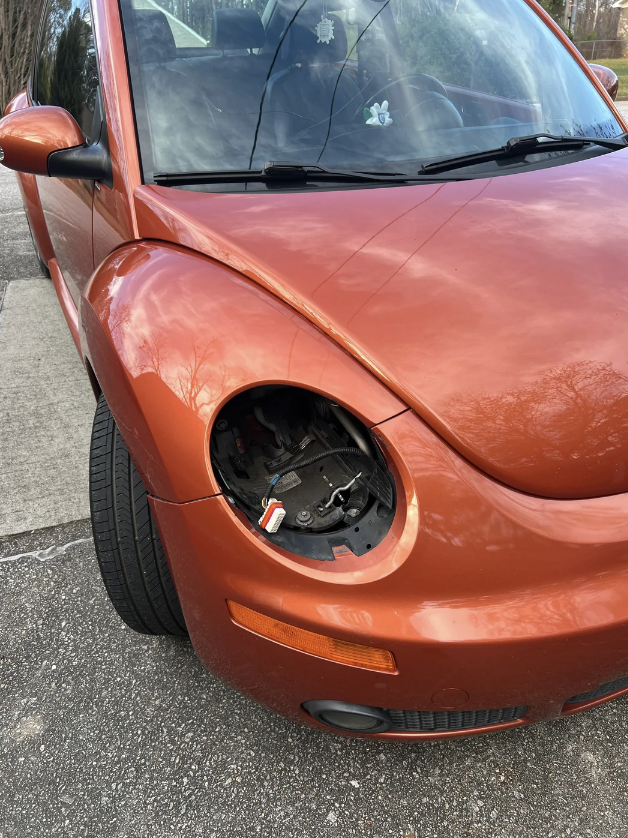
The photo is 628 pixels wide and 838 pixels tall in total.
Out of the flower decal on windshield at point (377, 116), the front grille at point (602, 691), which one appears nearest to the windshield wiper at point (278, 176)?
the flower decal on windshield at point (377, 116)

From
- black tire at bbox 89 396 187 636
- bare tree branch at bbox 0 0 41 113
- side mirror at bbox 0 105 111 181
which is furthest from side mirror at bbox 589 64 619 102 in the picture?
bare tree branch at bbox 0 0 41 113

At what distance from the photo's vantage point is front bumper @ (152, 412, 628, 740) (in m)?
1.11

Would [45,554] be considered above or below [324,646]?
below

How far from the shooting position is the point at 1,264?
5.04 m

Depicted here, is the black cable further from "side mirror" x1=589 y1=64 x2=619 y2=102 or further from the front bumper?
"side mirror" x1=589 y1=64 x2=619 y2=102

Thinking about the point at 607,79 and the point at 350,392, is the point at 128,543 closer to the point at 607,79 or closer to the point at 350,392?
the point at 350,392

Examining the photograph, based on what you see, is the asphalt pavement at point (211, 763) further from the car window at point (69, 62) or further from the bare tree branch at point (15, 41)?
the bare tree branch at point (15, 41)

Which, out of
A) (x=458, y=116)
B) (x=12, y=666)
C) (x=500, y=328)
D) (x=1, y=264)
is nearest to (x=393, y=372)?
(x=500, y=328)

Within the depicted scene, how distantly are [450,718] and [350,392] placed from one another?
0.68m

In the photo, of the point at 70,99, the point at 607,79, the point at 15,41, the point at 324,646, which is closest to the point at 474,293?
the point at 324,646

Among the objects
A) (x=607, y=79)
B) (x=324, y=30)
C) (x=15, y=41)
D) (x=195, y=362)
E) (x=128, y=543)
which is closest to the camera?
(x=195, y=362)

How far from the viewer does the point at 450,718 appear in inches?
50.4

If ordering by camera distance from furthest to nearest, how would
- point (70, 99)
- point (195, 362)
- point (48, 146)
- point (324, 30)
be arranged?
point (70, 99) → point (324, 30) → point (48, 146) → point (195, 362)

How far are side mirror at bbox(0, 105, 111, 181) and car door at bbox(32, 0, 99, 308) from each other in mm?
119
